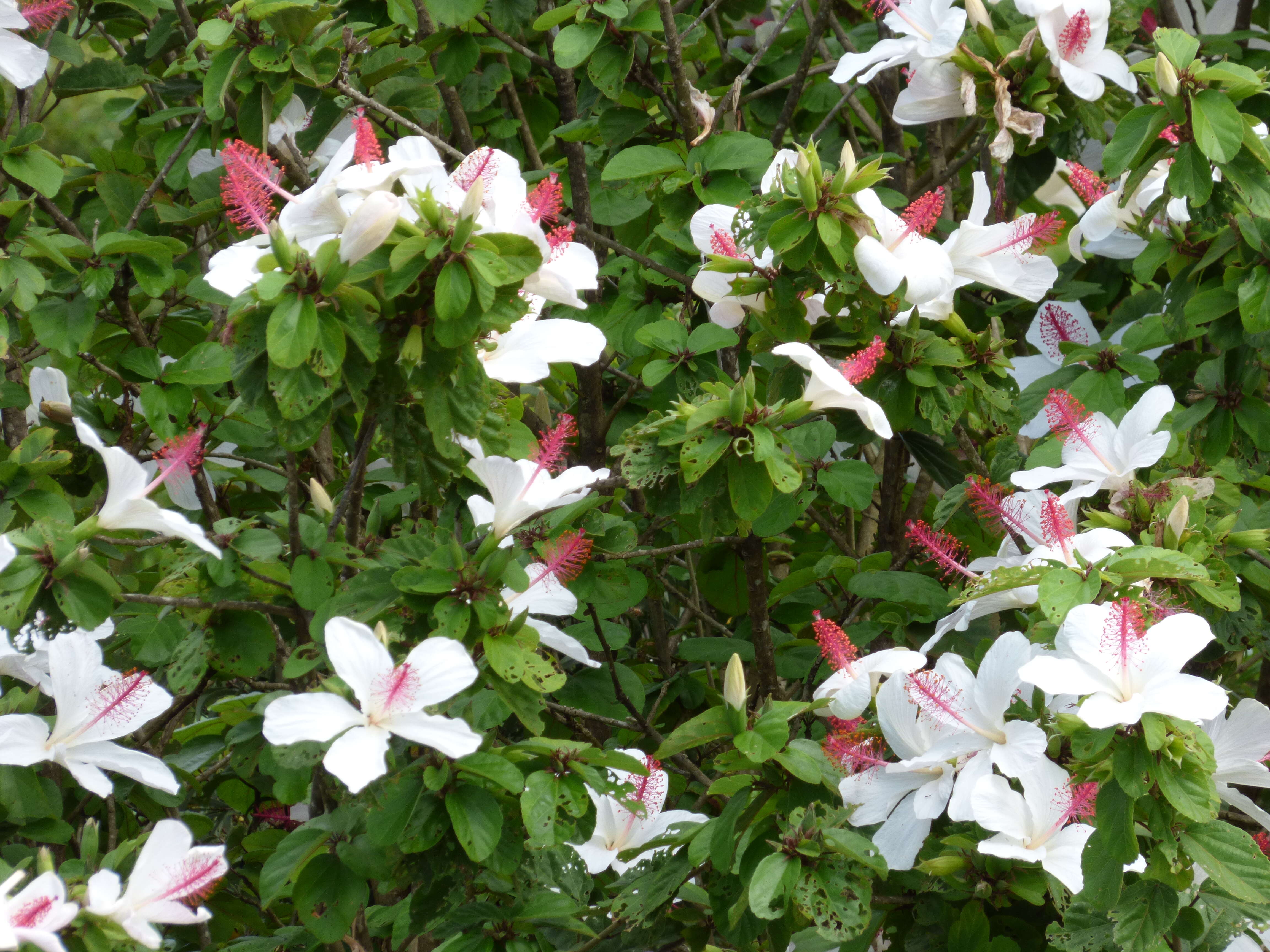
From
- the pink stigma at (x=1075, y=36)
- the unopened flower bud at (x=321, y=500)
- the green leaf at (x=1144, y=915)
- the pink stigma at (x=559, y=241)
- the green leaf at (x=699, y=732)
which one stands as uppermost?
the pink stigma at (x=1075, y=36)

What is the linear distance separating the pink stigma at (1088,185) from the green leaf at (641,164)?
80cm

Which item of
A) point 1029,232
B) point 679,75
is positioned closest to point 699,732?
point 1029,232

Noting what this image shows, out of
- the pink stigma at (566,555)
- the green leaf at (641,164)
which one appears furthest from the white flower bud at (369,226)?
the green leaf at (641,164)

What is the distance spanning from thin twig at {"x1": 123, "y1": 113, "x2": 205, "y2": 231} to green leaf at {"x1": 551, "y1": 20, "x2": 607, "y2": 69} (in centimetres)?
77

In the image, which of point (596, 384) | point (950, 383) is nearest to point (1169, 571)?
point (950, 383)

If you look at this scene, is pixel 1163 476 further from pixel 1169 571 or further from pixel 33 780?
pixel 33 780

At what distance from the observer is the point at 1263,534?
6.61ft

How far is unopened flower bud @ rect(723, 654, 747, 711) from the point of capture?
181cm

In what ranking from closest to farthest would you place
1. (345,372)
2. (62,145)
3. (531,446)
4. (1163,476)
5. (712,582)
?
(345,372), (531,446), (1163,476), (712,582), (62,145)

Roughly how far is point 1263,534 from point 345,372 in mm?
1479

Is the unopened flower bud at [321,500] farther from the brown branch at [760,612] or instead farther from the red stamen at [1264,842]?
the red stamen at [1264,842]

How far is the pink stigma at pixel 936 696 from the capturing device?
179 cm

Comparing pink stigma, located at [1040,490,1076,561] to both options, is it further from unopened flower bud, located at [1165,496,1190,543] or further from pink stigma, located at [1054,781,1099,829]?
pink stigma, located at [1054,781,1099,829]

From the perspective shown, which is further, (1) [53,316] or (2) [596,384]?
(2) [596,384]
